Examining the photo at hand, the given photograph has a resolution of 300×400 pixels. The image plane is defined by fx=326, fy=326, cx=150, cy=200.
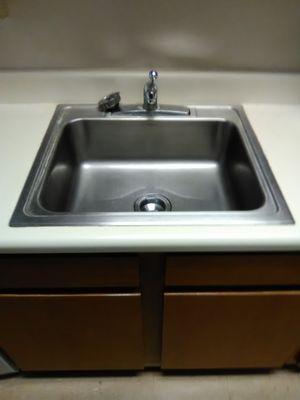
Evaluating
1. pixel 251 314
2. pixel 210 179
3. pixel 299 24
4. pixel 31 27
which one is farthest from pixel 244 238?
pixel 31 27

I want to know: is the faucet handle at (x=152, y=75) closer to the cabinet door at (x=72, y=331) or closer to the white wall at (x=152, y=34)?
the white wall at (x=152, y=34)

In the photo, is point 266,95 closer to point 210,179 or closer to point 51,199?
point 210,179

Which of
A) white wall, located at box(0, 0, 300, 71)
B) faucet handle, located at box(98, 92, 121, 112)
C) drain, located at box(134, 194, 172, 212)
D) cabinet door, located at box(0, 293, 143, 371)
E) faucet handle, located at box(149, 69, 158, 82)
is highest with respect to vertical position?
white wall, located at box(0, 0, 300, 71)

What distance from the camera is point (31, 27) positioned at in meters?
1.08

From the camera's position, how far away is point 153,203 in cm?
109

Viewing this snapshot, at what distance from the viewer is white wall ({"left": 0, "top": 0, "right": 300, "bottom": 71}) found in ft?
3.44

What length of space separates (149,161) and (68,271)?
22.0 inches

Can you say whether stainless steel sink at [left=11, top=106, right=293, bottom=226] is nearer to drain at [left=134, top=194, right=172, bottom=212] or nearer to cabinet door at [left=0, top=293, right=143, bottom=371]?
drain at [left=134, top=194, right=172, bottom=212]

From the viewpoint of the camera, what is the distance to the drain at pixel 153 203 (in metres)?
1.08

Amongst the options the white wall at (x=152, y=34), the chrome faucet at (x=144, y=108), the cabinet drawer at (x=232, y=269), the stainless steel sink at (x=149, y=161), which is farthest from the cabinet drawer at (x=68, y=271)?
the white wall at (x=152, y=34)

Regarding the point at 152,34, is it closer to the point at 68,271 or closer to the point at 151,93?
the point at 151,93

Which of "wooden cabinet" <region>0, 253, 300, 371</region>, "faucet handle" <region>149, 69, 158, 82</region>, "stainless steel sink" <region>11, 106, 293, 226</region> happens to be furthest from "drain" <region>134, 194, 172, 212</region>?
"faucet handle" <region>149, 69, 158, 82</region>

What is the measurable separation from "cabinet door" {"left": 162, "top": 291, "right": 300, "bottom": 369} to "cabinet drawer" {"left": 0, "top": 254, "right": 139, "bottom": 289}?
16 centimetres

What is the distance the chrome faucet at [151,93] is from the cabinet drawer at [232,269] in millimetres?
576
